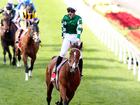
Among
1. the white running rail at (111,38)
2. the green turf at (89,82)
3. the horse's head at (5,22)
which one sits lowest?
the green turf at (89,82)

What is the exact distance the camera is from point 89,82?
22.3 meters

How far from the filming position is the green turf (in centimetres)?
1908

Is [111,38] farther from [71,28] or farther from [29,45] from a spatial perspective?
[71,28]

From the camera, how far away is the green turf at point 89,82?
19.1 metres

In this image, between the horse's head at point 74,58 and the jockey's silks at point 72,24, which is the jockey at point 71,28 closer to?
the jockey's silks at point 72,24

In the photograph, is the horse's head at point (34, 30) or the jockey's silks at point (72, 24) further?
the horse's head at point (34, 30)

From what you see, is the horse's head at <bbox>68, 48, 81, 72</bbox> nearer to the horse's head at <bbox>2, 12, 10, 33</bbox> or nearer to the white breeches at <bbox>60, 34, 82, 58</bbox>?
the white breeches at <bbox>60, 34, 82, 58</bbox>

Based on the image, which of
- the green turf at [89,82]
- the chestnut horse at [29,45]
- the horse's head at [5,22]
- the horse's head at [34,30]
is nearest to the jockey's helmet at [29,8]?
the chestnut horse at [29,45]

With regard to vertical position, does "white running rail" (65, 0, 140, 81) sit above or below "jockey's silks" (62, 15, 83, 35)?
below

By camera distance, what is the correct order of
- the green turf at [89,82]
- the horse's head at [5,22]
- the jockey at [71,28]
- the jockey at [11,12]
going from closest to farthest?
the jockey at [71,28] < the green turf at [89,82] < the horse's head at [5,22] < the jockey at [11,12]

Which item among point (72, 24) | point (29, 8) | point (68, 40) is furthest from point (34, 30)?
point (72, 24)

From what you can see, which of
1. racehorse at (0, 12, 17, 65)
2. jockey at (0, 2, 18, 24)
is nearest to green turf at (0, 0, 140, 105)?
racehorse at (0, 12, 17, 65)

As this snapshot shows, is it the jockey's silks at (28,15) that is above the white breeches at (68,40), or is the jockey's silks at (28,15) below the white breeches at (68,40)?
above

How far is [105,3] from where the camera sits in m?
42.9
